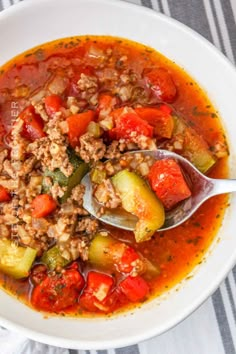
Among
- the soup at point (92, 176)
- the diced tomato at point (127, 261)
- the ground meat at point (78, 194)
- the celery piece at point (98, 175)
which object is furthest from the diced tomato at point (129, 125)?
the diced tomato at point (127, 261)

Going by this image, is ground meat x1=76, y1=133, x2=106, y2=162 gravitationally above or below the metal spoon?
above

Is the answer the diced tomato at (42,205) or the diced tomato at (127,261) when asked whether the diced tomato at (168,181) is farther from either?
the diced tomato at (42,205)

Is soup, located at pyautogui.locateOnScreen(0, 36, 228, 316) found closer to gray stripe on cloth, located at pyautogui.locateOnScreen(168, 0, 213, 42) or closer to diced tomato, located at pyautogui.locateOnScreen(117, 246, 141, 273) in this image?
diced tomato, located at pyautogui.locateOnScreen(117, 246, 141, 273)

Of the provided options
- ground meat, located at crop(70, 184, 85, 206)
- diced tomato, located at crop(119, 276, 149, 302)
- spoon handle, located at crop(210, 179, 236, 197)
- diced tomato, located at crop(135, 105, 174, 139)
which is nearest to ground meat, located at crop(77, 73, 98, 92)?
diced tomato, located at crop(135, 105, 174, 139)

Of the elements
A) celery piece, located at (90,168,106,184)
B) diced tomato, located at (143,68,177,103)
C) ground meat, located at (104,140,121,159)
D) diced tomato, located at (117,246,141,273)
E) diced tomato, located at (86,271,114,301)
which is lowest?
diced tomato, located at (86,271,114,301)

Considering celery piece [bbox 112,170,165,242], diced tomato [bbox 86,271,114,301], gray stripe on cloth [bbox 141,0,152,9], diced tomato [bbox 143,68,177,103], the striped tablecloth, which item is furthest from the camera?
gray stripe on cloth [bbox 141,0,152,9]

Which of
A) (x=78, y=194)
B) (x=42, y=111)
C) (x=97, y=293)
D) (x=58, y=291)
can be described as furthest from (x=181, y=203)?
(x=42, y=111)

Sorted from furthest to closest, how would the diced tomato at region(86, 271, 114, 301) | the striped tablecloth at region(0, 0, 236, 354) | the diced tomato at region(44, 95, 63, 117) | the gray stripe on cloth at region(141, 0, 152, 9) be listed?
the gray stripe on cloth at region(141, 0, 152, 9) < the striped tablecloth at region(0, 0, 236, 354) < the diced tomato at region(44, 95, 63, 117) < the diced tomato at region(86, 271, 114, 301)

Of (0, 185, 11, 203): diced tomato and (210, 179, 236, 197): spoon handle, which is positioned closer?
(210, 179, 236, 197): spoon handle
